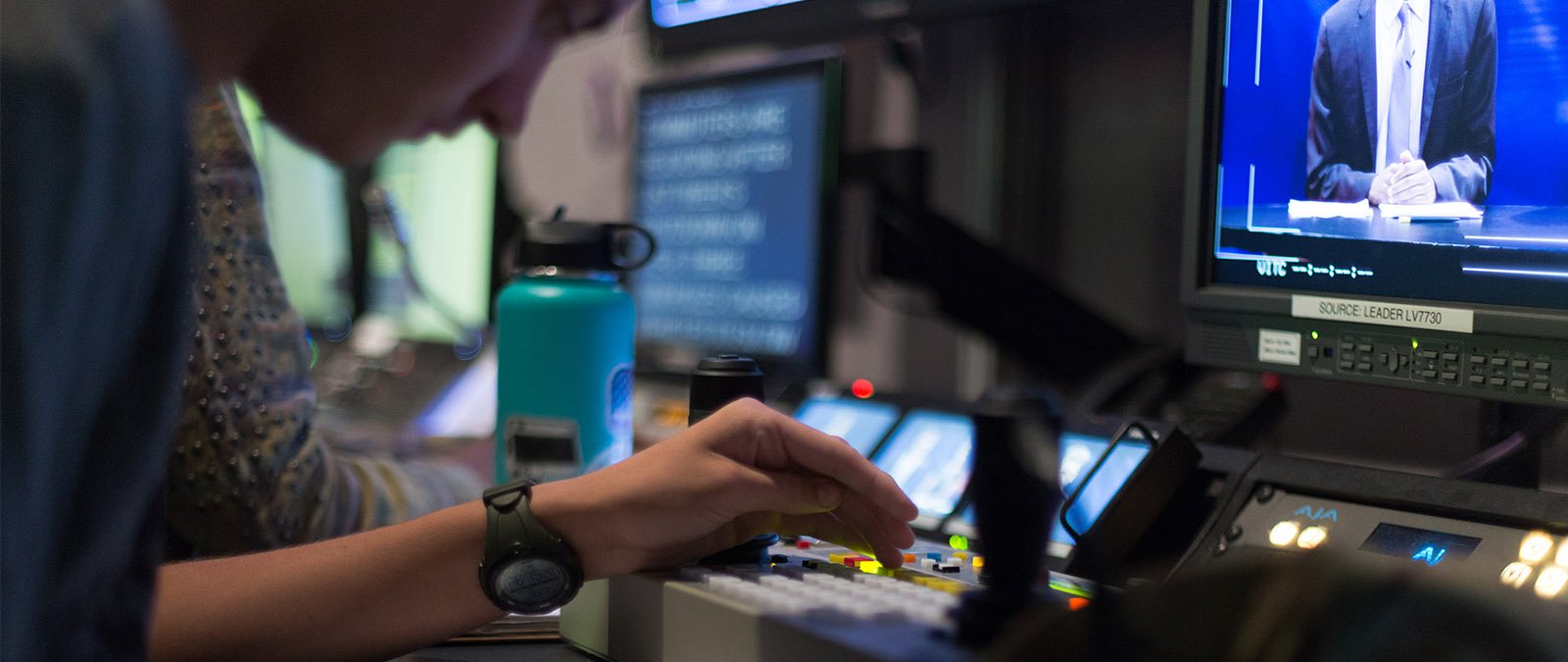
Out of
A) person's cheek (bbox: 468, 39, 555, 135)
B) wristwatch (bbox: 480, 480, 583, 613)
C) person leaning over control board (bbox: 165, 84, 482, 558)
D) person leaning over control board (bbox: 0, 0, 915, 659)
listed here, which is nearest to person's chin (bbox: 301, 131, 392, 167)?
person leaning over control board (bbox: 0, 0, 915, 659)

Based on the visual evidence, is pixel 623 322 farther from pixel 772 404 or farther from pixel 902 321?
pixel 902 321

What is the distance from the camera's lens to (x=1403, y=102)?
A: 79 centimetres

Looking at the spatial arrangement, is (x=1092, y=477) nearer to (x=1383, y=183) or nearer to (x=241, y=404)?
(x=1383, y=183)

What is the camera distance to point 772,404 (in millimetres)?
1249

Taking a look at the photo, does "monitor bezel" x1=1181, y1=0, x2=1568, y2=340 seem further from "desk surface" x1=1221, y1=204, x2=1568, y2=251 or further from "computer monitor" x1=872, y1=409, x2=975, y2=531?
"computer monitor" x1=872, y1=409, x2=975, y2=531

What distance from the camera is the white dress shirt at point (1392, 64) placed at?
0.78 m

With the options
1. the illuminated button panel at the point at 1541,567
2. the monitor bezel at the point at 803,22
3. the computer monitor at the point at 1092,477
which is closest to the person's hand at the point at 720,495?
the computer monitor at the point at 1092,477

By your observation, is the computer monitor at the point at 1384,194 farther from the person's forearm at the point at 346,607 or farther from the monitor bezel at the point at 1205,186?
the person's forearm at the point at 346,607

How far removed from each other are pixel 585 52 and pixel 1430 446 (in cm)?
156

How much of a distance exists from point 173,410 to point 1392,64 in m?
0.71

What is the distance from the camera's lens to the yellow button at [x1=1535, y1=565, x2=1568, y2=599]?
0.65 m

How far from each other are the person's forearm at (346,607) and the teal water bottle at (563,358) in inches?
10.6

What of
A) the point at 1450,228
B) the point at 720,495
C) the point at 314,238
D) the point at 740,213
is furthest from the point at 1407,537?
the point at 314,238

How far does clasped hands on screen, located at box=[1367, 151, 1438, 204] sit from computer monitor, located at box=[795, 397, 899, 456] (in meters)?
0.46
